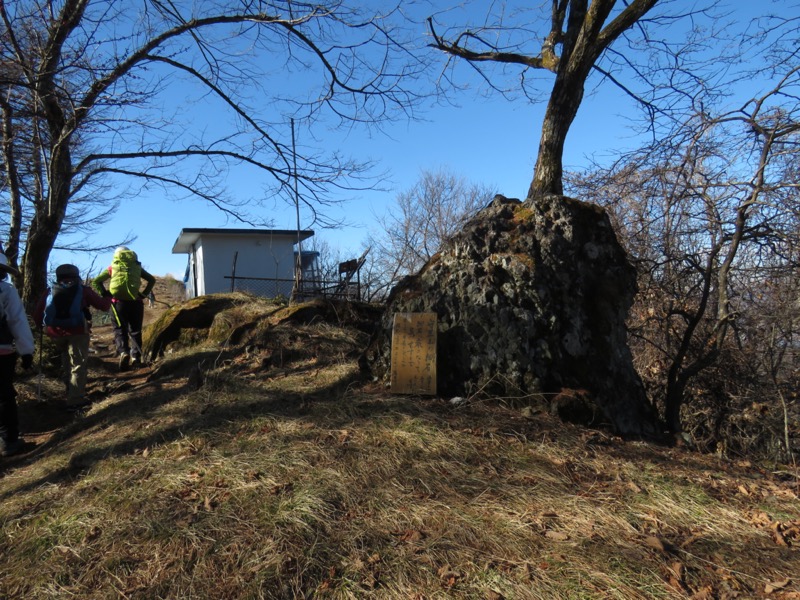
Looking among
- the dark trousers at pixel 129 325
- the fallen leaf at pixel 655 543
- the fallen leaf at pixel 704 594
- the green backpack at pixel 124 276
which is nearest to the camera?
the fallen leaf at pixel 704 594

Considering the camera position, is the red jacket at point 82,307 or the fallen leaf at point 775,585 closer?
the fallen leaf at point 775,585

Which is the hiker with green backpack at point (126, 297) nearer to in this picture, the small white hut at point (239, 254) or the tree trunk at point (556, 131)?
the tree trunk at point (556, 131)

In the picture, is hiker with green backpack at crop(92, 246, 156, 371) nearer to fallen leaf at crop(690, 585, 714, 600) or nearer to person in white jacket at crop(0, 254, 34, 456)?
person in white jacket at crop(0, 254, 34, 456)

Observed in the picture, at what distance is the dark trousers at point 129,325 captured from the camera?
8.20 metres

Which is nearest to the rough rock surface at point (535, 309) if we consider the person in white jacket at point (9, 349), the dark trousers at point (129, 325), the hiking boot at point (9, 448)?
the person in white jacket at point (9, 349)

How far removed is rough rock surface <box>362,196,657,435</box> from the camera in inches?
A: 211

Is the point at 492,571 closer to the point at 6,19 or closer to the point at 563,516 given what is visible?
the point at 563,516

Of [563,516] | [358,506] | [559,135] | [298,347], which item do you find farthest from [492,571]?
[559,135]

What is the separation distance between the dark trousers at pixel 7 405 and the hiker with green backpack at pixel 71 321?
3.40 feet

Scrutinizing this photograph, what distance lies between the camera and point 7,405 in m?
5.40

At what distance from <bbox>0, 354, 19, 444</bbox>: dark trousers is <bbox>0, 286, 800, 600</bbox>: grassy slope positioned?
321 millimetres

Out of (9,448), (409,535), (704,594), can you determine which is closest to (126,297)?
(9,448)

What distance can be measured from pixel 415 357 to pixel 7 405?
3852 millimetres

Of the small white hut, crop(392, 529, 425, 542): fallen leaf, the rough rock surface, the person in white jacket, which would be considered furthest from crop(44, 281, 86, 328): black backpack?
the small white hut
